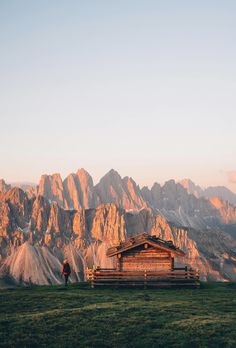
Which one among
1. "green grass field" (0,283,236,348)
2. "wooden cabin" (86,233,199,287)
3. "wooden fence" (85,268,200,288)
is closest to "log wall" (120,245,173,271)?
"wooden cabin" (86,233,199,287)

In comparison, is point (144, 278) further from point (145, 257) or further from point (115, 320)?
point (115, 320)

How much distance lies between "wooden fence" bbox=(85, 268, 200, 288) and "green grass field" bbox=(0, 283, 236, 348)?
592cm

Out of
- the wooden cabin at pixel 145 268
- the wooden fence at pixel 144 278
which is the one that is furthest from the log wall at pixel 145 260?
the wooden fence at pixel 144 278

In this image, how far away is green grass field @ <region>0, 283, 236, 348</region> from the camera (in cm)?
1983

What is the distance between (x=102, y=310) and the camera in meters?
25.3

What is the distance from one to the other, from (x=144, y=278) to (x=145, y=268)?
3.39m

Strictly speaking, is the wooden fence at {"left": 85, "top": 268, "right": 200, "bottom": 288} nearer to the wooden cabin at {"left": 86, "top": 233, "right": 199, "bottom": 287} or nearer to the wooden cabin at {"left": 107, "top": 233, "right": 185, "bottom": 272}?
the wooden cabin at {"left": 86, "top": 233, "right": 199, "bottom": 287}

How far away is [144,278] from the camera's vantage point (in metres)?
38.8

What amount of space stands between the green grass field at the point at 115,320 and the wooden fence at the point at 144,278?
19.4 ft

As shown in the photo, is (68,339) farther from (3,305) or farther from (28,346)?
(3,305)

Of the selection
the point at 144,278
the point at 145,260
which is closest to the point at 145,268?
the point at 145,260

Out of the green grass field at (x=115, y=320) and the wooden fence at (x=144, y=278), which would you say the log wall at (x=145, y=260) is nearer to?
the wooden fence at (x=144, y=278)

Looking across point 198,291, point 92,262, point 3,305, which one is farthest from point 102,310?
point 92,262

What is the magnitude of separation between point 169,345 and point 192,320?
151 inches
